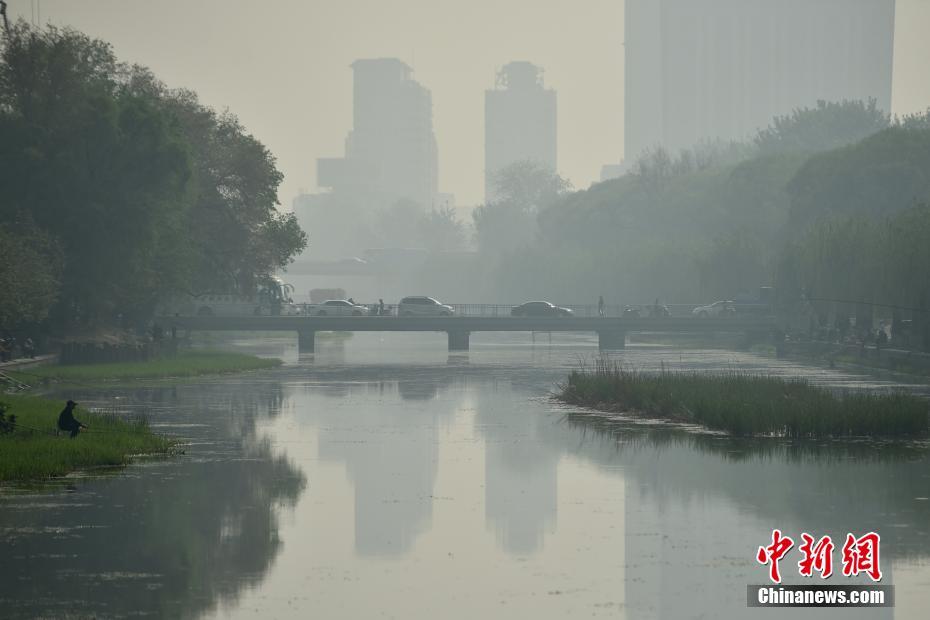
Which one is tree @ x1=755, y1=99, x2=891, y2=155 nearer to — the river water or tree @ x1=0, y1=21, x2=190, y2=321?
tree @ x1=0, y1=21, x2=190, y2=321

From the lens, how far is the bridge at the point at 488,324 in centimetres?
11194

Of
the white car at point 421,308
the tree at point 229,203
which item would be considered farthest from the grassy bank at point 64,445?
the white car at point 421,308

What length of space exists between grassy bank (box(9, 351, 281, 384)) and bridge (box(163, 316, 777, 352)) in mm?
17268

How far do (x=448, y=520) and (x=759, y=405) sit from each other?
1851cm

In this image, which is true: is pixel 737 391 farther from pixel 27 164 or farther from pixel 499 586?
pixel 27 164

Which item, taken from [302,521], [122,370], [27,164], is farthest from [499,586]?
[27,164]

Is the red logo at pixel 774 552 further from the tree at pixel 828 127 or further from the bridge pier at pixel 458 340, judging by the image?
the tree at pixel 828 127

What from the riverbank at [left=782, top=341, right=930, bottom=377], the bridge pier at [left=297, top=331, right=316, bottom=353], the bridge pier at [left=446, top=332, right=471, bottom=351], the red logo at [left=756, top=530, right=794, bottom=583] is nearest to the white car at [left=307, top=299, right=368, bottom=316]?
the bridge pier at [left=297, top=331, right=316, bottom=353]

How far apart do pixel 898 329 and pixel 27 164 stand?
48069mm

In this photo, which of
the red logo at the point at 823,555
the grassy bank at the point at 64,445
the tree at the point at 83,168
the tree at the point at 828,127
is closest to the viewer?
the red logo at the point at 823,555

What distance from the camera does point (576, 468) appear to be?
39312 millimetres

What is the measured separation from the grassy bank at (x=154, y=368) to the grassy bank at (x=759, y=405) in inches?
959

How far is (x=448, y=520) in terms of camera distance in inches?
1242

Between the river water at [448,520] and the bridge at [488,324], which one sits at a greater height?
the bridge at [488,324]
